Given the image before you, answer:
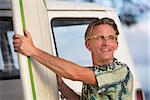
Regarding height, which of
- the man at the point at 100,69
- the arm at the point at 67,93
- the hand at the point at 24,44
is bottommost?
the arm at the point at 67,93

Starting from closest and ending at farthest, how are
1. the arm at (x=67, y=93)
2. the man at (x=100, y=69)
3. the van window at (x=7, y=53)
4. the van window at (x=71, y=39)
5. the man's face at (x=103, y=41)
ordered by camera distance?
the man at (x=100, y=69) < the man's face at (x=103, y=41) < the arm at (x=67, y=93) < the van window at (x=7, y=53) < the van window at (x=71, y=39)

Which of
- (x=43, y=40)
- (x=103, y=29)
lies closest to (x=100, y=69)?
(x=103, y=29)

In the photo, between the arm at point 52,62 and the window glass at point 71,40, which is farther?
the window glass at point 71,40

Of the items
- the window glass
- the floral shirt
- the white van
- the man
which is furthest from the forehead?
the window glass

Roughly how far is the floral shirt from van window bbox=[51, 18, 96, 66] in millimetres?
960

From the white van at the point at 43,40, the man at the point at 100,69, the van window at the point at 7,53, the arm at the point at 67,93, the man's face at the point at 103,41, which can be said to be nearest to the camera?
the white van at the point at 43,40

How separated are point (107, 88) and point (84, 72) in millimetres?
163

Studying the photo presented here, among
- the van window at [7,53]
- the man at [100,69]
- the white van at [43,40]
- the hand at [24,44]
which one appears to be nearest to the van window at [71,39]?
the white van at [43,40]

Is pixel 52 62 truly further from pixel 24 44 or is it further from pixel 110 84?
pixel 110 84

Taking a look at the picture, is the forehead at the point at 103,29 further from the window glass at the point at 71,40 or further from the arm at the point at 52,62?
the window glass at the point at 71,40

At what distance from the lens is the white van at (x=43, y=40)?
2.28m

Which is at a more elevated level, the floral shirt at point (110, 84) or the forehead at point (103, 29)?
the forehead at point (103, 29)

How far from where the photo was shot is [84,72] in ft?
8.01

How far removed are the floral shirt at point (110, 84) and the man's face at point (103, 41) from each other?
7 cm
